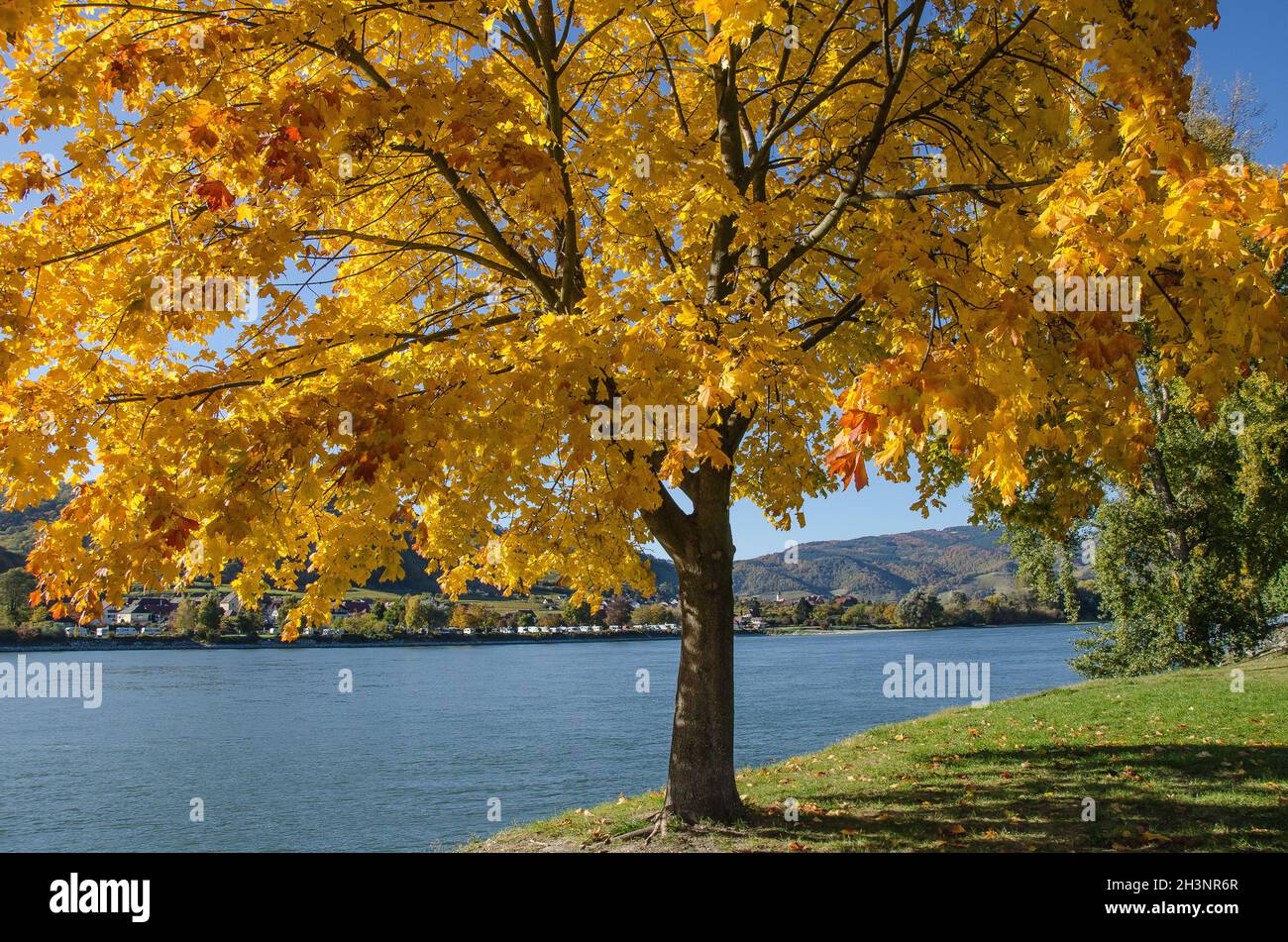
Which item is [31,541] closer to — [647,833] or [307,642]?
[307,642]

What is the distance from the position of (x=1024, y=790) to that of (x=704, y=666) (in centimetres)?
398

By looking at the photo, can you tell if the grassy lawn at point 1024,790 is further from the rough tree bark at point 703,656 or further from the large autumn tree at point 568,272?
the large autumn tree at point 568,272

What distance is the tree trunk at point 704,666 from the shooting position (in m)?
8.64

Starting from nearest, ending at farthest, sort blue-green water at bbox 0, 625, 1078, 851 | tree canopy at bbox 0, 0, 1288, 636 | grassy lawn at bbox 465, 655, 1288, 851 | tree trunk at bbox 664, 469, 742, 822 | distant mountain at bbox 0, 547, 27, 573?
tree canopy at bbox 0, 0, 1288, 636, grassy lawn at bbox 465, 655, 1288, 851, tree trunk at bbox 664, 469, 742, 822, blue-green water at bbox 0, 625, 1078, 851, distant mountain at bbox 0, 547, 27, 573

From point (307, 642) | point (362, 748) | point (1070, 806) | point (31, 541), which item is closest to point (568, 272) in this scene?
point (1070, 806)

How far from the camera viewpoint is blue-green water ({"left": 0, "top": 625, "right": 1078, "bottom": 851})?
19016 mm

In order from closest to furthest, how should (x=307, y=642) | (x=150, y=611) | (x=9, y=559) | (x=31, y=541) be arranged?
(x=31, y=541) < (x=9, y=559) < (x=150, y=611) < (x=307, y=642)

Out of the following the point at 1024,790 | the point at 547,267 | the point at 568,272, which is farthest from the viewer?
the point at 547,267

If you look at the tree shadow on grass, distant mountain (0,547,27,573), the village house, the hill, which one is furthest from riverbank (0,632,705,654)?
the tree shadow on grass

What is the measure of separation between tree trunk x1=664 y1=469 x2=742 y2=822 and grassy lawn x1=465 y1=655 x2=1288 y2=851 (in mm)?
411

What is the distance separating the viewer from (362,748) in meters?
30.1

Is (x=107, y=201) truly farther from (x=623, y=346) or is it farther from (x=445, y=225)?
(x=623, y=346)

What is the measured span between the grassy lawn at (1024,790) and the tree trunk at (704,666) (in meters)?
0.41

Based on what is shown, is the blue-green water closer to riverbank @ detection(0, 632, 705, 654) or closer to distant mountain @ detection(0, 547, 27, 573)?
riverbank @ detection(0, 632, 705, 654)
